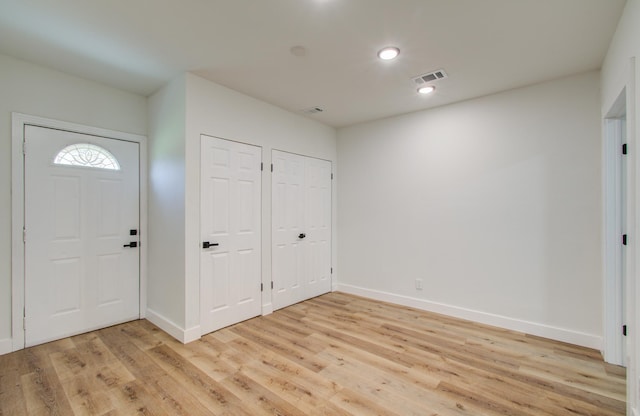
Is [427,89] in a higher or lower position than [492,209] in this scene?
higher

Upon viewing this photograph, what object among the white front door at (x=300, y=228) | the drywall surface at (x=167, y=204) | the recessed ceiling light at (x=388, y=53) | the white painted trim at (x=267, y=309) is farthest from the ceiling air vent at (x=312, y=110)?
the white painted trim at (x=267, y=309)

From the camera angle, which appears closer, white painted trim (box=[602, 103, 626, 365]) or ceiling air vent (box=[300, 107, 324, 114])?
white painted trim (box=[602, 103, 626, 365])

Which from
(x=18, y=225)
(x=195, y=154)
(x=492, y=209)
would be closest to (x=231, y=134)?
(x=195, y=154)

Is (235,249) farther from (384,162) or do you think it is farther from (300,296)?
(384,162)

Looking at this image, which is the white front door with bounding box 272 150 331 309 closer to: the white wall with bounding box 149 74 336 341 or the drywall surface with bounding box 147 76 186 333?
the white wall with bounding box 149 74 336 341

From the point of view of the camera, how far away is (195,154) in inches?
120

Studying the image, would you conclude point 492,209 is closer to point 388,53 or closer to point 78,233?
point 388,53

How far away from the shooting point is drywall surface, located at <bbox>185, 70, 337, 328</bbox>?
3004 millimetres

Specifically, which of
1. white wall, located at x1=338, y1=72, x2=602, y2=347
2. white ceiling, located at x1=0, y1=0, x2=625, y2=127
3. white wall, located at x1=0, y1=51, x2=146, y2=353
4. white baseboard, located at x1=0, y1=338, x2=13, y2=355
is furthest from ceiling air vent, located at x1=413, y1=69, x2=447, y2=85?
white baseboard, located at x1=0, y1=338, x2=13, y2=355

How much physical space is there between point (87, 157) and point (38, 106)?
23.4 inches

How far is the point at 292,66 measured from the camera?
283 centimetres

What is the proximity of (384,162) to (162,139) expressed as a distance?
2914 mm

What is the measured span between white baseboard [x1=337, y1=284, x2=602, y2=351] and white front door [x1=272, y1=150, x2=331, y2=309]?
818mm

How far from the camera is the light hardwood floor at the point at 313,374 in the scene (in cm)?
199
